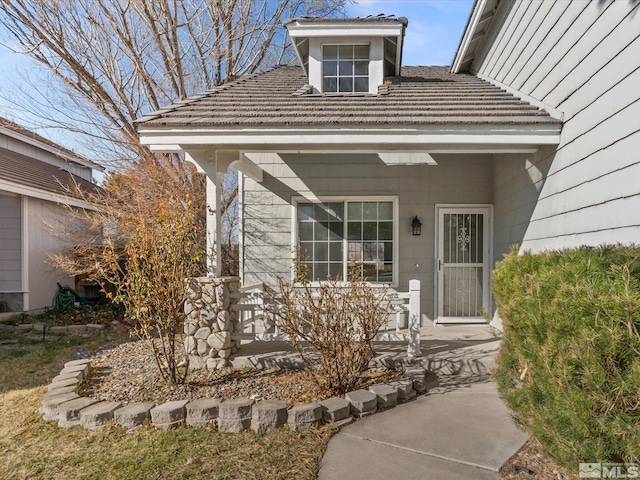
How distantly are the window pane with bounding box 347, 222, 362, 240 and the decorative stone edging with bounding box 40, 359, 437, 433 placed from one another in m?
3.69

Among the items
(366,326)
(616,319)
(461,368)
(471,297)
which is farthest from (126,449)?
(471,297)

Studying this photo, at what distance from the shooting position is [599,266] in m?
2.14

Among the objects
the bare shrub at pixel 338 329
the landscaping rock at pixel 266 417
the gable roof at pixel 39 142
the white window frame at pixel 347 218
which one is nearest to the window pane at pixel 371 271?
the white window frame at pixel 347 218

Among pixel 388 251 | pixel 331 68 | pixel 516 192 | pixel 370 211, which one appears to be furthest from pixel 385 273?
pixel 331 68

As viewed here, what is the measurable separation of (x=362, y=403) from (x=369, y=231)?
3909 millimetres

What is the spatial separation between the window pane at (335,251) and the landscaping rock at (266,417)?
3.95m

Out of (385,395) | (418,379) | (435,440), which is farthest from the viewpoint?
Answer: (418,379)

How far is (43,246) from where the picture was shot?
10.1m

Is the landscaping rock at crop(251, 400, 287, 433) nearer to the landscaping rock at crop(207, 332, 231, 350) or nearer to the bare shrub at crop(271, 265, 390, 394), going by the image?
the bare shrub at crop(271, 265, 390, 394)

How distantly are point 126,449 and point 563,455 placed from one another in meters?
2.96

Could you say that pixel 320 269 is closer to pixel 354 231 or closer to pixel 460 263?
pixel 354 231

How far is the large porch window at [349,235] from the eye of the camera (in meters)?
7.02
